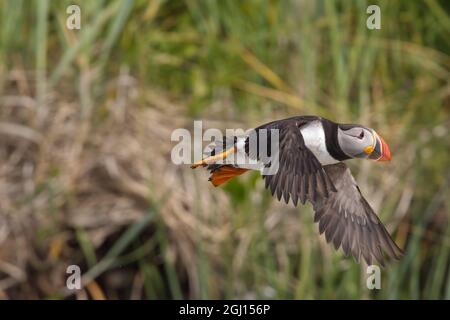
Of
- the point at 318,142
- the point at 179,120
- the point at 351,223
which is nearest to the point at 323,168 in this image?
the point at 318,142

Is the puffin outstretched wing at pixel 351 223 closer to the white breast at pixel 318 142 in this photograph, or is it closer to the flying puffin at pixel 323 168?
the flying puffin at pixel 323 168

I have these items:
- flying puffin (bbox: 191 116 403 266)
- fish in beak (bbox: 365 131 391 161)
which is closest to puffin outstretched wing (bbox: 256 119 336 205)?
flying puffin (bbox: 191 116 403 266)

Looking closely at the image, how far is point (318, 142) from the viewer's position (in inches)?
69.4

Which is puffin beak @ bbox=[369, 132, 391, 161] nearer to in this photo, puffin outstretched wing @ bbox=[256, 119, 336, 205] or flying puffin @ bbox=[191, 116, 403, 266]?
flying puffin @ bbox=[191, 116, 403, 266]

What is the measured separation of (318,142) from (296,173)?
0.10m

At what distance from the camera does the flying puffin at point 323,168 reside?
1.69 meters

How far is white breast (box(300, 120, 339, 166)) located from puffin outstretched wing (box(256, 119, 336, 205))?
0.12ft

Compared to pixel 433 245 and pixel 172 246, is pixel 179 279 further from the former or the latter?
pixel 433 245

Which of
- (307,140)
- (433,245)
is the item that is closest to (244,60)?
(433,245)

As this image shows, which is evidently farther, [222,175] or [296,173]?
[222,175]

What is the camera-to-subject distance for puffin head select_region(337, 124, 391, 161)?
175 cm

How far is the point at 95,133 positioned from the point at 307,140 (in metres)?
1.57

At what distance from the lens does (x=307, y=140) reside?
1775 mm

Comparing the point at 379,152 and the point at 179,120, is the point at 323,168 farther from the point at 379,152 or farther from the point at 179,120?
the point at 179,120
